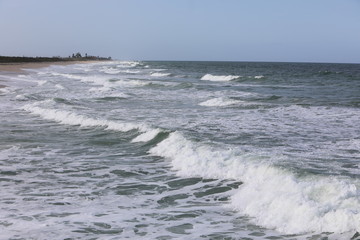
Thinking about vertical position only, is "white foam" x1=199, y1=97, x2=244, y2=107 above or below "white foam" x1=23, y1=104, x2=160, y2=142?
above

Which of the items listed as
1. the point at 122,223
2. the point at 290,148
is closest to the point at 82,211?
the point at 122,223

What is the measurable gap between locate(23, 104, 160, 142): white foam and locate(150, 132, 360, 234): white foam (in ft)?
10.7

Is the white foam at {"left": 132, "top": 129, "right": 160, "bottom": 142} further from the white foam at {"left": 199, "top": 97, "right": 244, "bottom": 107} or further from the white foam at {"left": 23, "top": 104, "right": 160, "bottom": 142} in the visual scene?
the white foam at {"left": 199, "top": 97, "right": 244, "bottom": 107}

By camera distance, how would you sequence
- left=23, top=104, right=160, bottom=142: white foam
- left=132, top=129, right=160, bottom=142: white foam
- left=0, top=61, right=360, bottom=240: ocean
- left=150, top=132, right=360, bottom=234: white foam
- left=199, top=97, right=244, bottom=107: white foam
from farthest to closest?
left=199, top=97, right=244, bottom=107: white foam
left=23, top=104, right=160, bottom=142: white foam
left=132, top=129, right=160, bottom=142: white foam
left=0, top=61, right=360, bottom=240: ocean
left=150, top=132, right=360, bottom=234: white foam

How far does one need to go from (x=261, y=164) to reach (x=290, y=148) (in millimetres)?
2553

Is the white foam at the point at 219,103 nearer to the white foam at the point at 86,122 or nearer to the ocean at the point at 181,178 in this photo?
the ocean at the point at 181,178

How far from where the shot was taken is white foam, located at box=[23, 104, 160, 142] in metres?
14.0

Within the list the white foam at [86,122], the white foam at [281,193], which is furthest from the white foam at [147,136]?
the white foam at [281,193]

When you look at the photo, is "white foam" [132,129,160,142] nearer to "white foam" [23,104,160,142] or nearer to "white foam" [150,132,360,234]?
"white foam" [23,104,160,142]

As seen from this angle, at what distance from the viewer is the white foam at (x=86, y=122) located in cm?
1401

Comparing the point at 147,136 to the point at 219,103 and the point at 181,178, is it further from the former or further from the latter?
the point at 219,103

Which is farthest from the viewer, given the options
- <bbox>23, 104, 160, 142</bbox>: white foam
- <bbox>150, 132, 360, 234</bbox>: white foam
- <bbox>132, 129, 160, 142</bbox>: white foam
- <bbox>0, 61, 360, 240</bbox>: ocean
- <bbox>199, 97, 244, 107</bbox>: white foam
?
<bbox>199, 97, 244, 107</bbox>: white foam

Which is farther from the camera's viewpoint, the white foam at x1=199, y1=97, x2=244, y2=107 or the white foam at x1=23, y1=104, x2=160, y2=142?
the white foam at x1=199, y1=97, x2=244, y2=107

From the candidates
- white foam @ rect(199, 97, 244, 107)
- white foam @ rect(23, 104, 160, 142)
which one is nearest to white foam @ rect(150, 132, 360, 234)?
white foam @ rect(23, 104, 160, 142)
